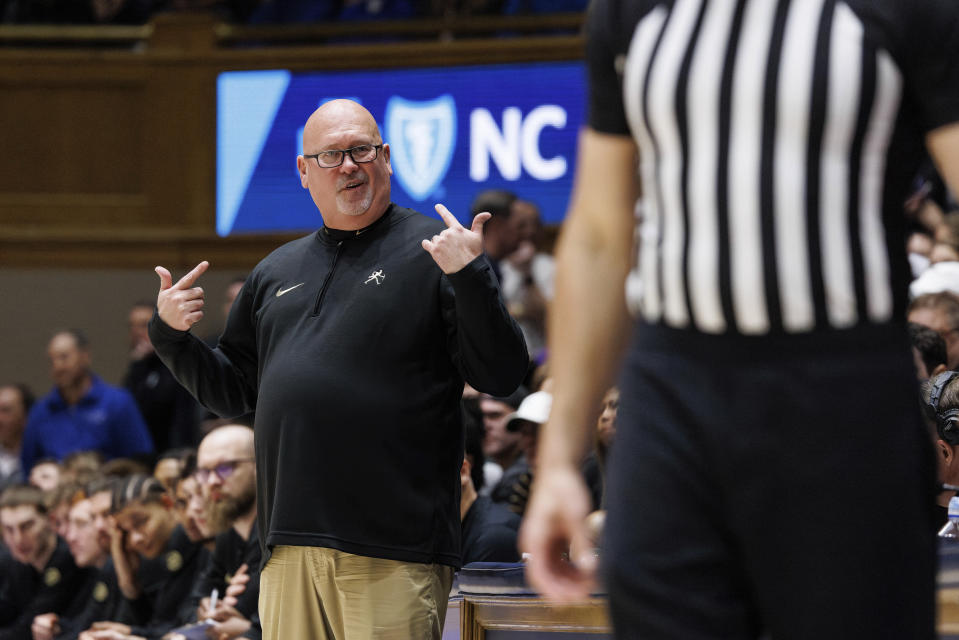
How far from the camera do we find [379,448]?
9.43 feet

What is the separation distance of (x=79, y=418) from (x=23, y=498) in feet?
4.53

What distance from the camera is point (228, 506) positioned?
478cm

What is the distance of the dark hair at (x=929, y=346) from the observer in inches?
172

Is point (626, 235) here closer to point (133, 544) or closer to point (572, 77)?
point (133, 544)

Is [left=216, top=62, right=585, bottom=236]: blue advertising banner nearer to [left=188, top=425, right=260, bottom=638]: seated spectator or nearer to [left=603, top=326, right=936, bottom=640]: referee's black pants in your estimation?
[left=188, top=425, right=260, bottom=638]: seated spectator

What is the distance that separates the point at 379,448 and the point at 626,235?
151 centimetres

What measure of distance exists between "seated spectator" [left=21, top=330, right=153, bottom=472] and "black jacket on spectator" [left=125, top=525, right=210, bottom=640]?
2094mm

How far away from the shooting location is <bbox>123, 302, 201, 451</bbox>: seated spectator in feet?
25.1

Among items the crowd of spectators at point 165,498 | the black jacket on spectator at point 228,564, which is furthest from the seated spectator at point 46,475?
the black jacket on spectator at point 228,564

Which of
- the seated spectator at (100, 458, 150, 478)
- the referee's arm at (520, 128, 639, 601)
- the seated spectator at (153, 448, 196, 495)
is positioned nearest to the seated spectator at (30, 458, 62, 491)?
the seated spectator at (100, 458, 150, 478)

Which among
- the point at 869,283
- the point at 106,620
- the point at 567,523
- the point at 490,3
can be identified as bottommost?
the point at 106,620

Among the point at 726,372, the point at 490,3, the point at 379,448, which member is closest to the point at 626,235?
the point at 726,372

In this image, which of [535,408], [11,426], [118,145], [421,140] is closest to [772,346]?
[535,408]

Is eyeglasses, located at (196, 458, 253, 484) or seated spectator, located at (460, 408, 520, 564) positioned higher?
eyeglasses, located at (196, 458, 253, 484)
